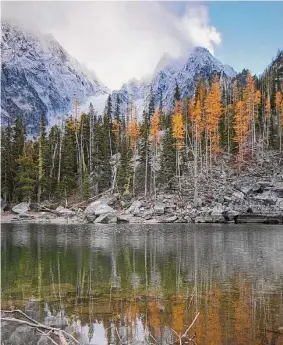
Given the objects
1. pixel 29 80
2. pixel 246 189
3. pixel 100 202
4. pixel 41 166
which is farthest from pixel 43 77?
pixel 246 189

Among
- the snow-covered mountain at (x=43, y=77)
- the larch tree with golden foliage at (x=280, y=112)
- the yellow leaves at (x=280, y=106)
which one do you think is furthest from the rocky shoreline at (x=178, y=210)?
the snow-covered mountain at (x=43, y=77)

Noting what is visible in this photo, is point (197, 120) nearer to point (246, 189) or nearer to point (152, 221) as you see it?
point (246, 189)

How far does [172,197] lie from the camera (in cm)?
6128

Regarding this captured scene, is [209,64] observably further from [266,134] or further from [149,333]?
[149,333]

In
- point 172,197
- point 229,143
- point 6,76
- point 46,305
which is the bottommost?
point 46,305

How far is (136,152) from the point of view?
7912cm

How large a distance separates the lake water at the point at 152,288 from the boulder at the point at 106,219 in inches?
902

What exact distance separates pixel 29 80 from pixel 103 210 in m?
136

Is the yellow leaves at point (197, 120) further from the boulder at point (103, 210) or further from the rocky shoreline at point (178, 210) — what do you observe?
the boulder at point (103, 210)

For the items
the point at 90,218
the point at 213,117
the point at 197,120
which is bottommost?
the point at 90,218

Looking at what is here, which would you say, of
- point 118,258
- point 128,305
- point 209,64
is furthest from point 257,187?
point 209,64

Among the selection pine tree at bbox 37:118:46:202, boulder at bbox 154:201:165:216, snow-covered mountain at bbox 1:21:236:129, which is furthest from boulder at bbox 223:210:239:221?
snow-covered mountain at bbox 1:21:236:129

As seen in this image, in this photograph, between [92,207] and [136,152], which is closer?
[92,207]

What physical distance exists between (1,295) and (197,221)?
38.9 metres
